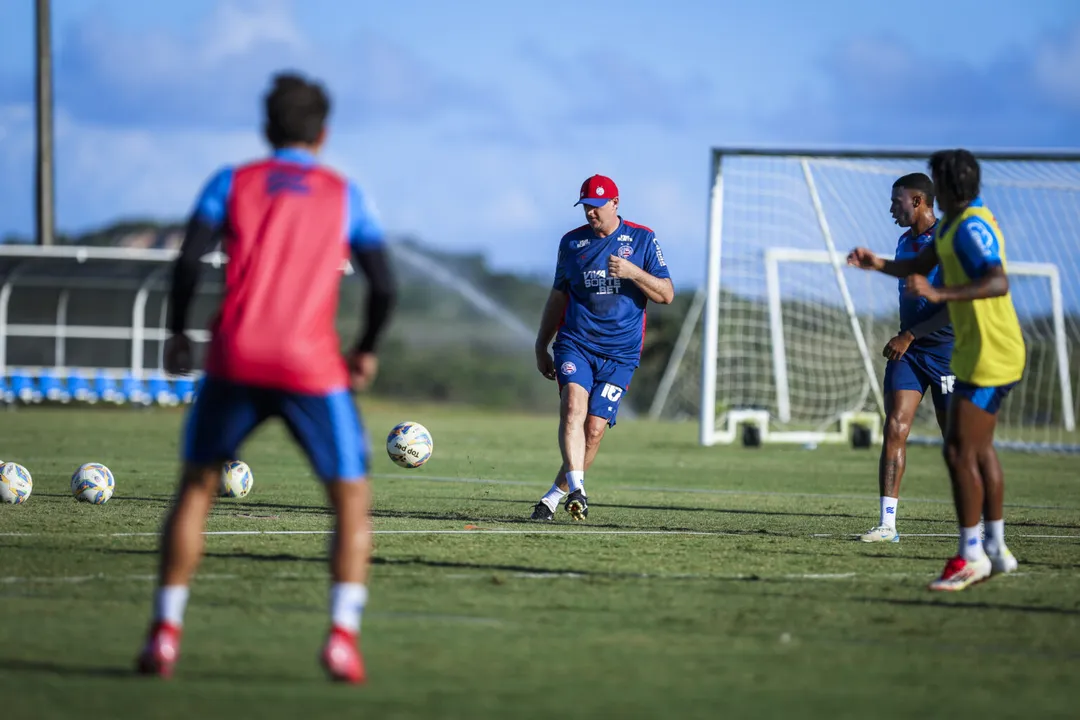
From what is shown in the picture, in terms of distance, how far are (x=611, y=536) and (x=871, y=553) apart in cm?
161

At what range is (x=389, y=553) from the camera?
7938 millimetres

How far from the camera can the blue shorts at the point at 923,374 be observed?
31.2ft

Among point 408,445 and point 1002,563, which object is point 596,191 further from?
point 1002,563

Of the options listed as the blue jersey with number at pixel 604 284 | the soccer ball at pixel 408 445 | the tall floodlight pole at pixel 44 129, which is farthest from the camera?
the tall floodlight pole at pixel 44 129

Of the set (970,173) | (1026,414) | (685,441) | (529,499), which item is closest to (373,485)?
(529,499)

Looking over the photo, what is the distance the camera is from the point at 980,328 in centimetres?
713

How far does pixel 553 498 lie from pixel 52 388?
25669 millimetres

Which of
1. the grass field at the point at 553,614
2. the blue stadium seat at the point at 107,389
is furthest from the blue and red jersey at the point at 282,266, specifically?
the blue stadium seat at the point at 107,389

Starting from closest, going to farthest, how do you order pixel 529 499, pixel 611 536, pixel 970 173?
pixel 970 173 → pixel 611 536 → pixel 529 499

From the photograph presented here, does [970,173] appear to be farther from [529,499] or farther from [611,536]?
[529,499]

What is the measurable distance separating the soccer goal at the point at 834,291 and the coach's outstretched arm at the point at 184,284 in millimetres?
15523

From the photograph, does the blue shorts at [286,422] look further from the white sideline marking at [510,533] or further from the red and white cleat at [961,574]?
the white sideline marking at [510,533]

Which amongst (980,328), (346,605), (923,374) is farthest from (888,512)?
(346,605)

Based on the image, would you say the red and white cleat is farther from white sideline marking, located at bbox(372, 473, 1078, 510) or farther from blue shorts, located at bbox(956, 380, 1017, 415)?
white sideline marking, located at bbox(372, 473, 1078, 510)
